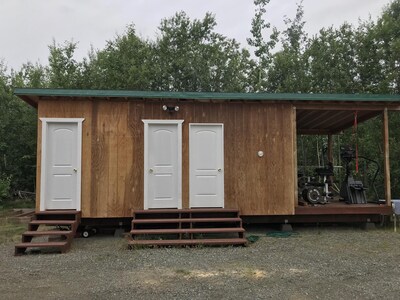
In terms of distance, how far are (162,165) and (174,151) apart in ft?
1.20

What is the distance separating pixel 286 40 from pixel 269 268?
2021cm

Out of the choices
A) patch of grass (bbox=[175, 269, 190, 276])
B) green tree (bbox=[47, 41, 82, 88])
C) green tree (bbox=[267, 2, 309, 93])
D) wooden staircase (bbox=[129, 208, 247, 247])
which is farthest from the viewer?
green tree (bbox=[267, 2, 309, 93])

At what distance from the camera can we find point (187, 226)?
23.8ft

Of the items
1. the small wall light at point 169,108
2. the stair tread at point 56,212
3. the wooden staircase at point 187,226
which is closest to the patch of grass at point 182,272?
the wooden staircase at point 187,226

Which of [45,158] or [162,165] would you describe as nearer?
[45,158]

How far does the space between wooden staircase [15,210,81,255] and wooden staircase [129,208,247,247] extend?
107 cm

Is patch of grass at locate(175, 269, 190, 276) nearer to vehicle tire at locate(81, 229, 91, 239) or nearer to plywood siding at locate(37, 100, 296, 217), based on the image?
plywood siding at locate(37, 100, 296, 217)

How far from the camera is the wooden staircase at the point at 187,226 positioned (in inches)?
257

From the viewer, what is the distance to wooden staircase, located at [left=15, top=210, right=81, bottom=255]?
605 centimetres

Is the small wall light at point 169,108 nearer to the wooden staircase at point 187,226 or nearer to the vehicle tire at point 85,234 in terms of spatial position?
the wooden staircase at point 187,226

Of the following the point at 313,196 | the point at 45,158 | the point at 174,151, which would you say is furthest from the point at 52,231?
the point at 313,196

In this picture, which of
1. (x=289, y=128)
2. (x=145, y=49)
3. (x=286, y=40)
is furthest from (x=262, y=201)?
(x=286, y=40)

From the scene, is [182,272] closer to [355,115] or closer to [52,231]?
[52,231]

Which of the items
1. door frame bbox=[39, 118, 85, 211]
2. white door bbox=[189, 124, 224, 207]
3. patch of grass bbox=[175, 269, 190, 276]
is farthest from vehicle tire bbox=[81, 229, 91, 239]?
patch of grass bbox=[175, 269, 190, 276]
